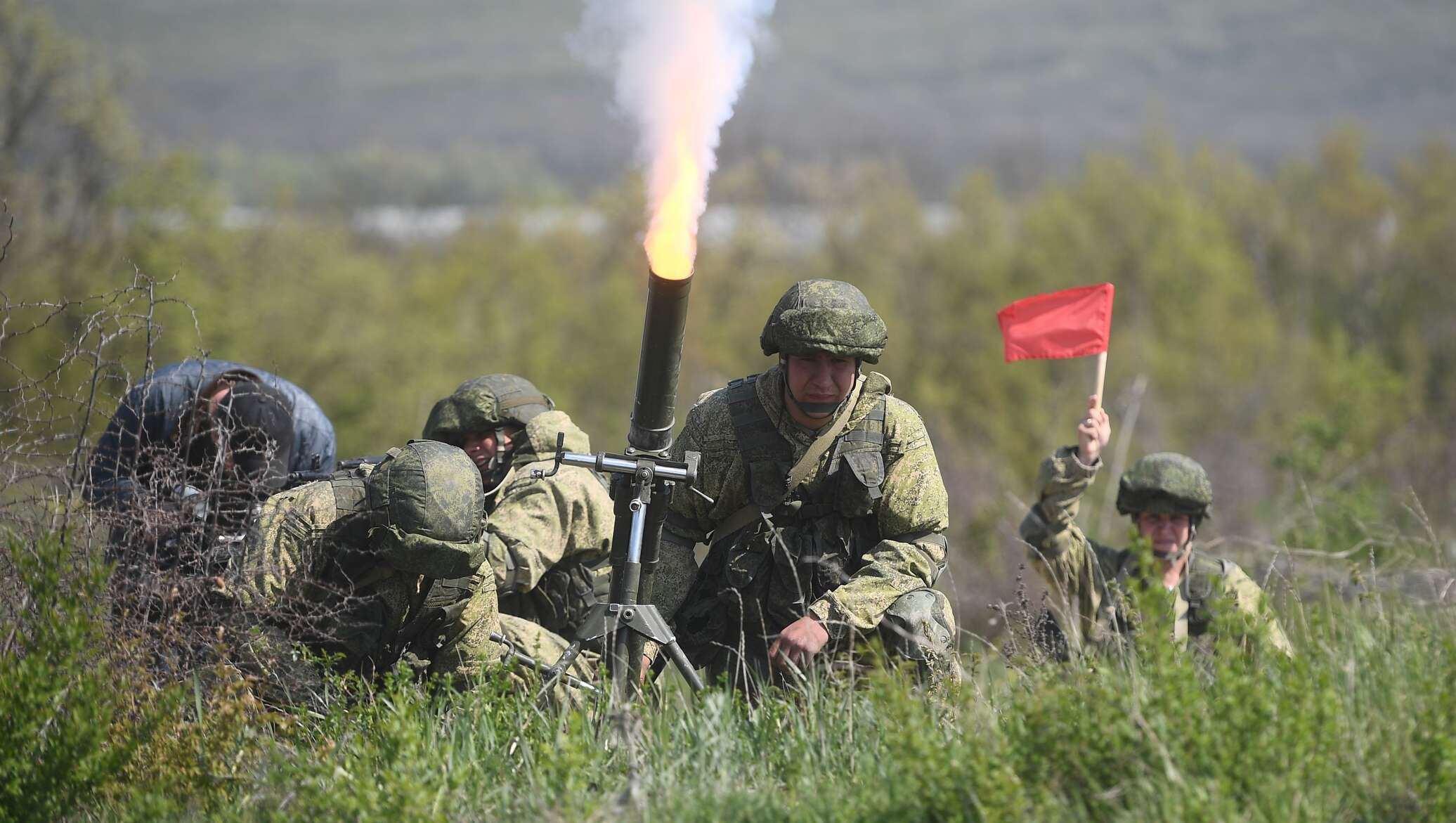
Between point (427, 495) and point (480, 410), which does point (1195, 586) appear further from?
point (427, 495)

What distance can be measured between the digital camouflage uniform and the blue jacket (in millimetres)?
689

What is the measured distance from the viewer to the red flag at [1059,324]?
280 inches

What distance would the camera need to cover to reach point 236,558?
579 cm

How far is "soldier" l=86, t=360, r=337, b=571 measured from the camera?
5695 millimetres

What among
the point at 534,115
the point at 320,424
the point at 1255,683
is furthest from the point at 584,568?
the point at 534,115

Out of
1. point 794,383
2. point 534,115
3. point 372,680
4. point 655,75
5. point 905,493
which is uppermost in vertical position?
point 534,115

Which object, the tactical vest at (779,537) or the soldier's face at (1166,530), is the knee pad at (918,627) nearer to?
the tactical vest at (779,537)

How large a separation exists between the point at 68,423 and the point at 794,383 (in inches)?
130

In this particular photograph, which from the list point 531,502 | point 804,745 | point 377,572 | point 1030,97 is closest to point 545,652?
point 531,502

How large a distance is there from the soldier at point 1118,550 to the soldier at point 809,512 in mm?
718

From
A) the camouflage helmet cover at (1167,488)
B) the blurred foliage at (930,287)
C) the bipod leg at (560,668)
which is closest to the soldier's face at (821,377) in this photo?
the bipod leg at (560,668)

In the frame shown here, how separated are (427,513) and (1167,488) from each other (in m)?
3.59

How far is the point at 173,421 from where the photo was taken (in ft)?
22.9

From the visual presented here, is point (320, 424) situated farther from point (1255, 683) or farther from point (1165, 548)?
point (1255, 683)
